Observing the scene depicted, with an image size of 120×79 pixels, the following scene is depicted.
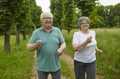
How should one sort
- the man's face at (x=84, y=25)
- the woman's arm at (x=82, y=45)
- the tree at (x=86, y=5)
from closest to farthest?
the woman's arm at (x=82, y=45) < the man's face at (x=84, y=25) < the tree at (x=86, y=5)

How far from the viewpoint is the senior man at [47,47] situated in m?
5.62

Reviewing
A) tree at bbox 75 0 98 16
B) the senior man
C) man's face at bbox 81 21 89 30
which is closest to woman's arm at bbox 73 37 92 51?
man's face at bbox 81 21 89 30

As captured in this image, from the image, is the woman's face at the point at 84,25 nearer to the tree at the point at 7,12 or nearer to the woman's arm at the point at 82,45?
the woman's arm at the point at 82,45

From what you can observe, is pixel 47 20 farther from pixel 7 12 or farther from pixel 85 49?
pixel 7 12

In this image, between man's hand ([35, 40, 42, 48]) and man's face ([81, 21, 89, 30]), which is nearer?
man's hand ([35, 40, 42, 48])

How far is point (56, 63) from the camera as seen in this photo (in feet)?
19.0

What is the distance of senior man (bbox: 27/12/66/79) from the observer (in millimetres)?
5621

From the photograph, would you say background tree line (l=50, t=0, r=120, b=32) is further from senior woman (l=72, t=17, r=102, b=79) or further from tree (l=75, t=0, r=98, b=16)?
senior woman (l=72, t=17, r=102, b=79)

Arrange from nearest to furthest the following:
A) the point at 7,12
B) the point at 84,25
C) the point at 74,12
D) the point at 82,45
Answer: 1. the point at 82,45
2. the point at 84,25
3. the point at 7,12
4. the point at 74,12

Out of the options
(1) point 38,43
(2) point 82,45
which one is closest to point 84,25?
(2) point 82,45

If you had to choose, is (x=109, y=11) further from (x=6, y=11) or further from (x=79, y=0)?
(x=6, y=11)

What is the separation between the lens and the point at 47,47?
5.66 meters

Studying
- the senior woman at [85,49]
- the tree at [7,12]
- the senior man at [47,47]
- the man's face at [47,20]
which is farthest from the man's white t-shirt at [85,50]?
the tree at [7,12]

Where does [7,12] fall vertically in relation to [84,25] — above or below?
below
